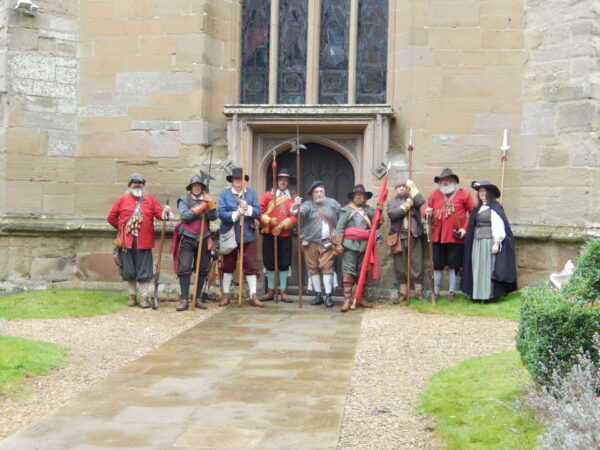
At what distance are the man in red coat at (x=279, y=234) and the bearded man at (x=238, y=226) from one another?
11.3 inches

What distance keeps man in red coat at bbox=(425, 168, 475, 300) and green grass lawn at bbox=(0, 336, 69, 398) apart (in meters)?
5.44

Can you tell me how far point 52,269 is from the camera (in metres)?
11.2

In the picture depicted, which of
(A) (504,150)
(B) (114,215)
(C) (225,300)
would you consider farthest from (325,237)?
(B) (114,215)

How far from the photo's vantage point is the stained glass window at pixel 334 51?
11594 millimetres

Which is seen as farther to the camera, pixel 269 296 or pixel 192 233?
pixel 269 296

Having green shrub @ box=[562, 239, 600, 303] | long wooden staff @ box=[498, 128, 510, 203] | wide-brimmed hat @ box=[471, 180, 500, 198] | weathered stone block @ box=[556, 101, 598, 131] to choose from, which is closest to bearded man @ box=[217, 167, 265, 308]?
wide-brimmed hat @ box=[471, 180, 500, 198]

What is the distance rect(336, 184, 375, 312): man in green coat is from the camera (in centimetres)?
1041

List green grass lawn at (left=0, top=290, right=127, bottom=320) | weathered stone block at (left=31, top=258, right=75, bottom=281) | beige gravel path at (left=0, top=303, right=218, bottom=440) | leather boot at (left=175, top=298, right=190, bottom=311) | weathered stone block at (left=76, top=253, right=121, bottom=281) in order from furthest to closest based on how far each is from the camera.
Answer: weathered stone block at (left=76, top=253, right=121, bottom=281)
weathered stone block at (left=31, top=258, right=75, bottom=281)
leather boot at (left=175, top=298, right=190, bottom=311)
green grass lawn at (left=0, top=290, right=127, bottom=320)
beige gravel path at (left=0, top=303, right=218, bottom=440)

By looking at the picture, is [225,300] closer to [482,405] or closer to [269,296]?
[269,296]

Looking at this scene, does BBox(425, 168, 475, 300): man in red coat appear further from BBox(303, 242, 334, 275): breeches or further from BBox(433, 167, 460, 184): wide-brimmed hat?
BBox(303, 242, 334, 275): breeches

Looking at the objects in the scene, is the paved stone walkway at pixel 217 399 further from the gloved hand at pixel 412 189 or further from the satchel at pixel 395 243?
the gloved hand at pixel 412 189

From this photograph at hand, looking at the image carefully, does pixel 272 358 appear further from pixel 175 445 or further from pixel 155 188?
pixel 155 188

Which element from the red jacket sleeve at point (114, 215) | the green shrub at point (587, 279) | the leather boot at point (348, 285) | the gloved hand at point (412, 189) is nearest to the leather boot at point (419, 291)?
the leather boot at point (348, 285)

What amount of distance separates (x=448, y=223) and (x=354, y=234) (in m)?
1.31
